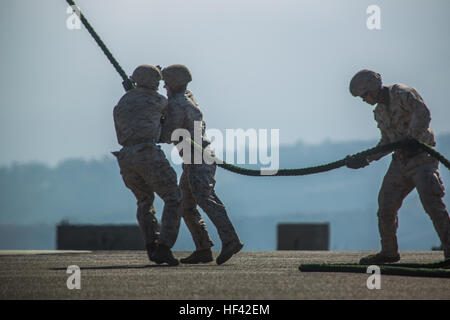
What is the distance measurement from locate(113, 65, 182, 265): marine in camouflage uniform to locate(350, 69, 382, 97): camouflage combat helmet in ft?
6.88

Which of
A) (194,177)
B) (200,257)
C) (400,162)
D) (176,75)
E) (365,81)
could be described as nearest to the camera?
(365,81)

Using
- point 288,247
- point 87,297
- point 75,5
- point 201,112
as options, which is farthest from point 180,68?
point 288,247

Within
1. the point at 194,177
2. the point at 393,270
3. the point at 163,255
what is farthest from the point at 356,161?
the point at 163,255

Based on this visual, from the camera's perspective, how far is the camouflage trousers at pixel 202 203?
989 centimetres

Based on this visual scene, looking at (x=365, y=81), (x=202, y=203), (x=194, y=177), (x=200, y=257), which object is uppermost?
(x=365, y=81)

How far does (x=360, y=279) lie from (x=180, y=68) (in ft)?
12.2

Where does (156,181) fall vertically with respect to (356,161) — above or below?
below

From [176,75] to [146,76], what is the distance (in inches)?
17.9

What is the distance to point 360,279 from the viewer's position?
7.61 m

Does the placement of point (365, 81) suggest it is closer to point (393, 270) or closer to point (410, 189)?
point (410, 189)

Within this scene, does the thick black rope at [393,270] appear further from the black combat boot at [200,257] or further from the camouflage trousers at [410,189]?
the black combat boot at [200,257]

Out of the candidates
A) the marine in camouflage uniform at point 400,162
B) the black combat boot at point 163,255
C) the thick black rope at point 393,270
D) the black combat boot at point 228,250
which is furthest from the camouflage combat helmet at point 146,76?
the thick black rope at point 393,270

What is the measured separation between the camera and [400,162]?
9594 mm
